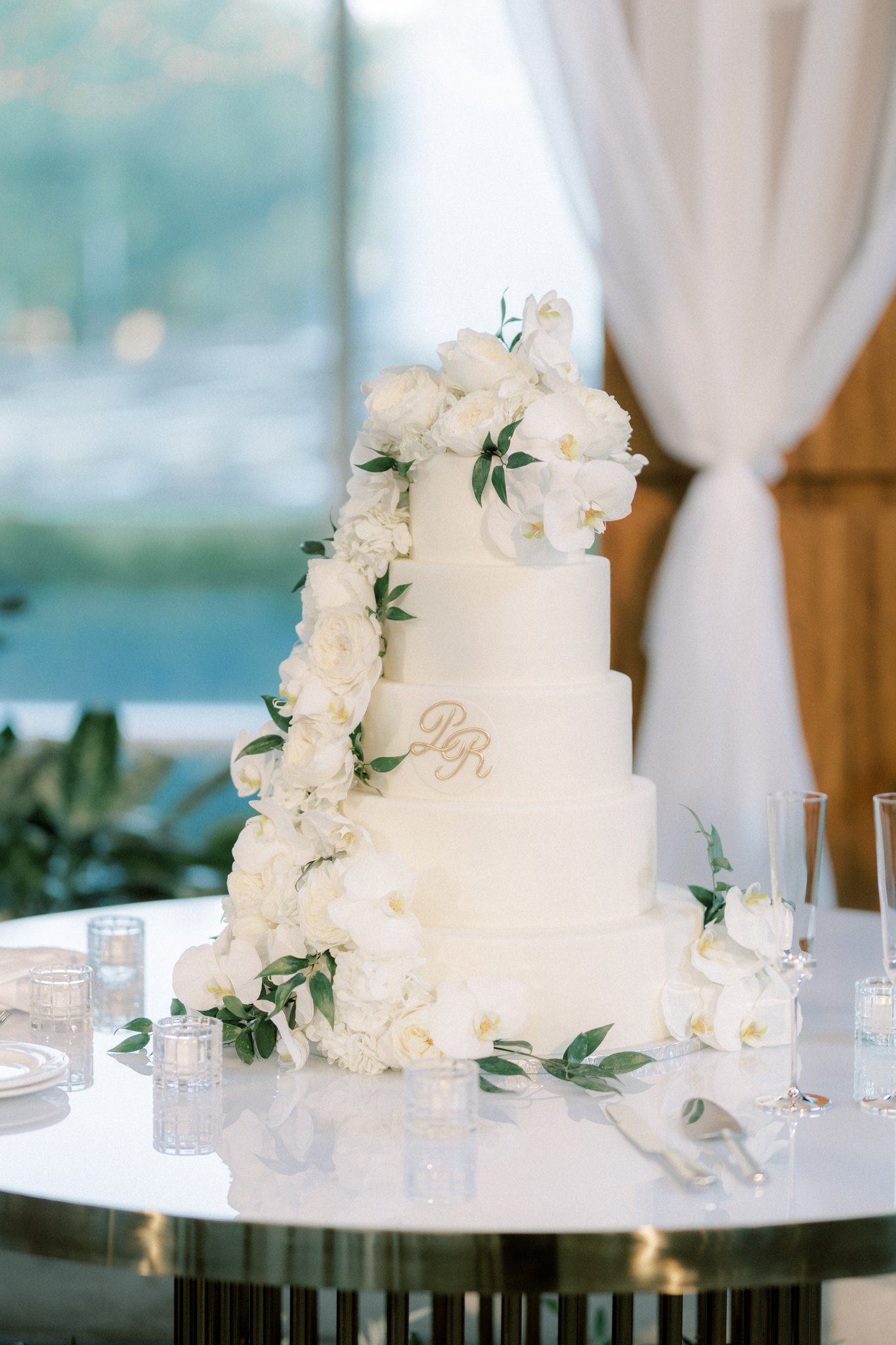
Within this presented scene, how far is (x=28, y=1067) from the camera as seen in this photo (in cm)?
158

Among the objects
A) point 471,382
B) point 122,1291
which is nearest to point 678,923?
point 471,382

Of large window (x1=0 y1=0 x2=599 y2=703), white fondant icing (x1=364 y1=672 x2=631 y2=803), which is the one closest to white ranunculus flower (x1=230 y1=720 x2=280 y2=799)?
white fondant icing (x1=364 y1=672 x2=631 y2=803)

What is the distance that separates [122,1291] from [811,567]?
2.04 meters

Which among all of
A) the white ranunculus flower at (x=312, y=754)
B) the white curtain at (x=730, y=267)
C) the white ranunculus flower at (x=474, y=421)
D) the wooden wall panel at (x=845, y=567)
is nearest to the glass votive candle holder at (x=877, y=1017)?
the white ranunculus flower at (x=312, y=754)

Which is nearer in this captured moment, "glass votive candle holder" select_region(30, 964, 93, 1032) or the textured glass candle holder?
the textured glass candle holder

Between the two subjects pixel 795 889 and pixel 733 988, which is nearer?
pixel 795 889

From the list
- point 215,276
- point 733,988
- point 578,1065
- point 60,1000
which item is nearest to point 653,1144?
point 578,1065

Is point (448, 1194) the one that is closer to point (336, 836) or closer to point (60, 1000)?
point (336, 836)

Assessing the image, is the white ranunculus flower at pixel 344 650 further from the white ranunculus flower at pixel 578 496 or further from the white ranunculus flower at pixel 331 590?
the white ranunculus flower at pixel 578 496

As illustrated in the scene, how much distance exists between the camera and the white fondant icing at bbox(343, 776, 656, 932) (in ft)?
5.34

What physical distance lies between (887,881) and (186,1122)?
0.70m

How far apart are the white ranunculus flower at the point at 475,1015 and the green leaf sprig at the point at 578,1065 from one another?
2 centimetres

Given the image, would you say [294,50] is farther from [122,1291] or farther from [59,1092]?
[59,1092]

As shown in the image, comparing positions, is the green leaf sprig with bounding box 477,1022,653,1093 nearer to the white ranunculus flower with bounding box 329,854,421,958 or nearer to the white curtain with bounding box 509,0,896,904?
the white ranunculus flower with bounding box 329,854,421,958
